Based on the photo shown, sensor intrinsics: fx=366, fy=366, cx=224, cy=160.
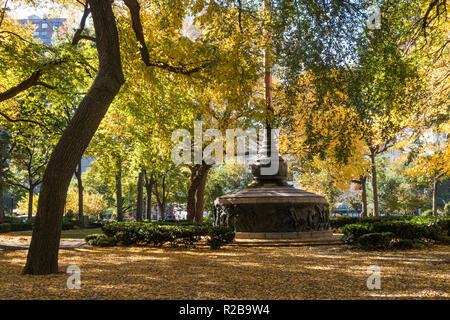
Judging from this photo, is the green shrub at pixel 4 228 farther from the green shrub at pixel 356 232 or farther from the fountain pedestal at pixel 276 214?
the green shrub at pixel 356 232

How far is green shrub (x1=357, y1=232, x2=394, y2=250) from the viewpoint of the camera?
12648mm

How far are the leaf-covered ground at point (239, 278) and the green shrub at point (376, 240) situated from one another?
57.6 inches

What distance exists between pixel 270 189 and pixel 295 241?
2.91 meters

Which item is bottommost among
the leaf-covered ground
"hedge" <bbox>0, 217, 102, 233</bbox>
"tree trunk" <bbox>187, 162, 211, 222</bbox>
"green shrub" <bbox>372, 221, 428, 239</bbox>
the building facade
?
"hedge" <bbox>0, 217, 102, 233</bbox>

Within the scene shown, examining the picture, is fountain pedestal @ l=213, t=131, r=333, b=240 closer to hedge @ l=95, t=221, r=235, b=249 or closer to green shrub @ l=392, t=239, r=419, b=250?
hedge @ l=95, t=221, r=235, b=249

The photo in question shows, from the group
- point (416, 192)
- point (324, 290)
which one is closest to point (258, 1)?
point (324, 290)

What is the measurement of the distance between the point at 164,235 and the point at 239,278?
23.8 ft

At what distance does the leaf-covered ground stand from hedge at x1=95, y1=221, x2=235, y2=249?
2.63 meters

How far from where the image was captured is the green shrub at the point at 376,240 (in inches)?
498

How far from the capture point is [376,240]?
12.7 metres

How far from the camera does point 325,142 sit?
10.4 meters

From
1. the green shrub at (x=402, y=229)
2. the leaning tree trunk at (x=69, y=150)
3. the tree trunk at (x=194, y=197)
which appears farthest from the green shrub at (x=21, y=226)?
the green shrub at (x=402, y=229)

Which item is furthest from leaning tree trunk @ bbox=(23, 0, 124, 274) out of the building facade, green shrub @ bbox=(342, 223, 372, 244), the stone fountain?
green shrub @ bbox=(342, 223, 372, 244)
